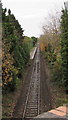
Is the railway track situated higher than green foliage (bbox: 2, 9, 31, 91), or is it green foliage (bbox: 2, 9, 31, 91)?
green foliage (bbox: 2, 9, 31, 91)

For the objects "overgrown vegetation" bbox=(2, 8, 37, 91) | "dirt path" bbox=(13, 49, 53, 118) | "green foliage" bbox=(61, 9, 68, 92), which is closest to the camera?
"overgrown vegetation" bbox=(2, 8, 37, 91)

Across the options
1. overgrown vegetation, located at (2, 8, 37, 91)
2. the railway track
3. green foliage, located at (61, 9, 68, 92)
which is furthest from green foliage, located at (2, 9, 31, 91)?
green foliage, located at (61, 9, 68, 92)

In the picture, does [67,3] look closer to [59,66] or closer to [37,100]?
[59,66]

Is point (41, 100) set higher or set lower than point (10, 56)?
lower

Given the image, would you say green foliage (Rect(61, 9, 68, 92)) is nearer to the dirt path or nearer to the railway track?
the dirt path

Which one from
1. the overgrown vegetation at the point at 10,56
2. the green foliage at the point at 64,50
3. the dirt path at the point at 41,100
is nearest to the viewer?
the overgrown vegetation at the point at 10,56

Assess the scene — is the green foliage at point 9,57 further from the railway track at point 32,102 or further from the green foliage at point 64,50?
the green foliage at point 64,50

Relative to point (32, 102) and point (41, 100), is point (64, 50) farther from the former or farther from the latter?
point (32, 102)

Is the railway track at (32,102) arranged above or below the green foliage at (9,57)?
below

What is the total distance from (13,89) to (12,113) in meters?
5.47

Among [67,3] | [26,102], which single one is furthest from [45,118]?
[67,3]

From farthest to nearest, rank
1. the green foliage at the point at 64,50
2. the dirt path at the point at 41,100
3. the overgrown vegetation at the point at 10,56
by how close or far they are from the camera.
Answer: the green foliage at the point at 64,50 < the dirt path at the point at 41,100 < the overgrown vegetation at the point at 10,56

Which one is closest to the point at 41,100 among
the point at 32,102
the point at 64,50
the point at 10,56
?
the point at 32,102

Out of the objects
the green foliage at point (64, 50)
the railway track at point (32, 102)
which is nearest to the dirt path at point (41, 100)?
the railway track at point (32, 102)
